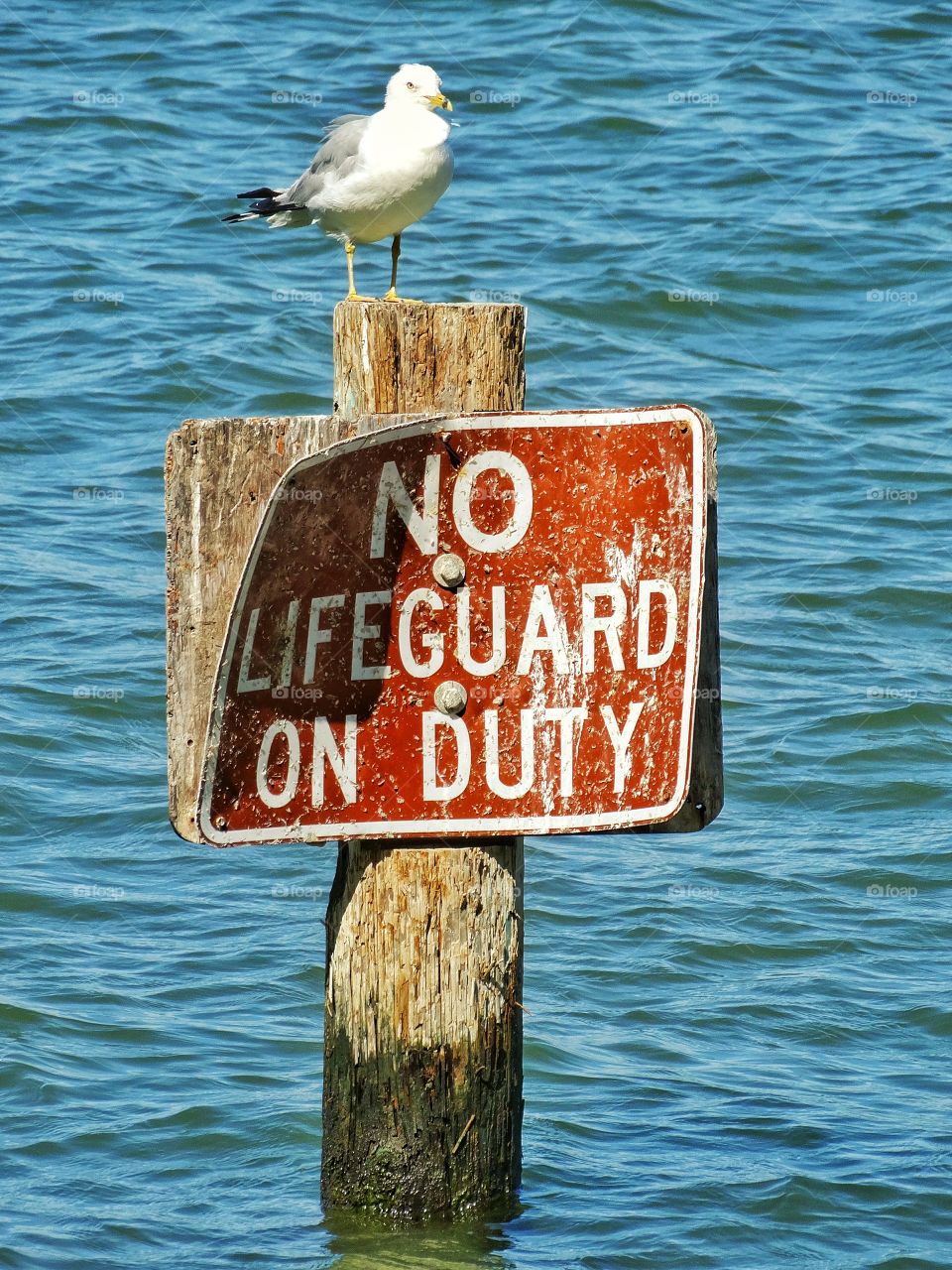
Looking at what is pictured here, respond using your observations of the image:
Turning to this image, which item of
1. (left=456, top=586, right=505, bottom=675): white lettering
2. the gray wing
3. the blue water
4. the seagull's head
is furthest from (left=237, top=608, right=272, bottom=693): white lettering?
the seagull's head

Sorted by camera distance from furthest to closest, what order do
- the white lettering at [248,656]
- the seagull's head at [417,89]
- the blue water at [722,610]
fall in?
the seagull's head at [417,89], the blue water at [722,610], the white lettering at [248,656]

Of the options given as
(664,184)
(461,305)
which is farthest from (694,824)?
(664,184)

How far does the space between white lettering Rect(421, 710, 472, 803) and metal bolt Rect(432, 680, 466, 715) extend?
0.6 inches

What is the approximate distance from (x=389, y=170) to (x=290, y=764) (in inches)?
88.9

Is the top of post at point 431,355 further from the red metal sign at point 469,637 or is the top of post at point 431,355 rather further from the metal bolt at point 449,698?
the metal bolt at point 449,698

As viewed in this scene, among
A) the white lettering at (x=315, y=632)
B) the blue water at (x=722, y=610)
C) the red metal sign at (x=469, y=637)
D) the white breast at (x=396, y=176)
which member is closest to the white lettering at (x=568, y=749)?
the red metal sign at (x=469, y=637)

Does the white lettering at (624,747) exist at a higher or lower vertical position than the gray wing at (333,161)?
lower

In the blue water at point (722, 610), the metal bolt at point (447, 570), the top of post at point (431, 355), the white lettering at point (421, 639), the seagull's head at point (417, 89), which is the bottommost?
the blue water at point (722, 610)

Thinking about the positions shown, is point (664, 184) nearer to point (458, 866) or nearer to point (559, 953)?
point (559, 953)

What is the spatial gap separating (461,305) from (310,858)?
341 cm

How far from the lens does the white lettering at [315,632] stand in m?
3.48

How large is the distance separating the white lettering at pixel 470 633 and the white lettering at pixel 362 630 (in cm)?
14

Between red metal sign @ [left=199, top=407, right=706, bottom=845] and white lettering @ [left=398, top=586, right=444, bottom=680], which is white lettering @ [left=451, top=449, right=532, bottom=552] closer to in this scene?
red metal sign @ [left=199, top=407, right=706, bottom=845]

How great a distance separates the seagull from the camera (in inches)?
204
